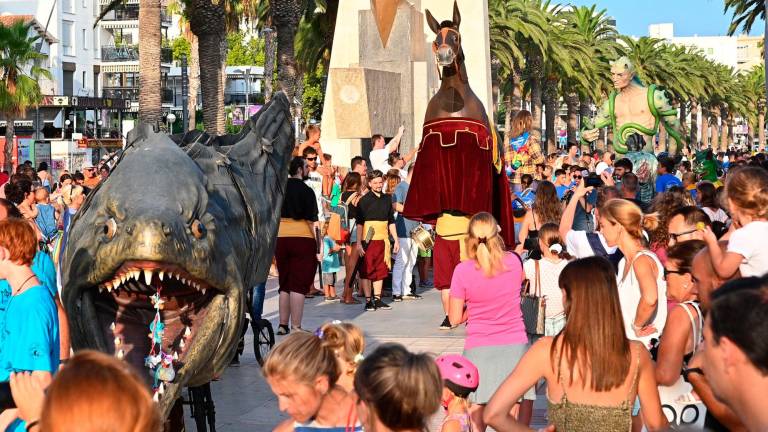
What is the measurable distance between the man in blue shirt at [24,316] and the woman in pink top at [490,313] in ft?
9.46

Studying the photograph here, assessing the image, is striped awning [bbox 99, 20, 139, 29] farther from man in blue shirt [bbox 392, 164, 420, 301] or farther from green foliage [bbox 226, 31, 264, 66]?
man in blue shirt [bbox 392, 164, 420, 301]

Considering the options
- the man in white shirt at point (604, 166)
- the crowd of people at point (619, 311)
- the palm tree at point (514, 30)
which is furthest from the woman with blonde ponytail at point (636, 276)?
the palm tree at point (514, 30)

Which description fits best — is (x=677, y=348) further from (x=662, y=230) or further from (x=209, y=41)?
(x=209, y=41)

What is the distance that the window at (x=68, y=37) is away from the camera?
8125 centimetres

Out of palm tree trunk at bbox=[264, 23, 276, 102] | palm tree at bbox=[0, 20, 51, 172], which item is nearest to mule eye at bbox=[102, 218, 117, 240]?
palm tree trunk at bbox=[264, 23, 276, 102]

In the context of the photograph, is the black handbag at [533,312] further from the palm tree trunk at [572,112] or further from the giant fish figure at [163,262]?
the palm tree trunk at [572,112]

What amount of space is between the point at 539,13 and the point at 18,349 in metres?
43.8

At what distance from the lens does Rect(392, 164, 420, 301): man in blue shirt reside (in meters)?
16.8

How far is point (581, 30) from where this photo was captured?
192 ft

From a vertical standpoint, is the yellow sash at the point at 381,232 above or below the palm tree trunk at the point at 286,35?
below

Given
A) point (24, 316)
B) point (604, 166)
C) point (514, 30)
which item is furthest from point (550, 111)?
point (24, 316)

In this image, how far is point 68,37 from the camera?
82.2 m

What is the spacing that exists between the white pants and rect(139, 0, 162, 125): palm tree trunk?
9.71m

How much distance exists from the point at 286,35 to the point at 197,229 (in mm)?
25742
